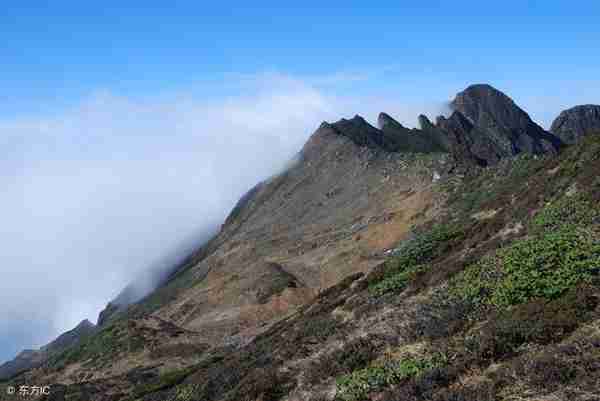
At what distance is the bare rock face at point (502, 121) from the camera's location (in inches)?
6836

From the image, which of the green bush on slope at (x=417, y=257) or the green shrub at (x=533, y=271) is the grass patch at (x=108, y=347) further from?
the green shrub at (x=533, y=271)

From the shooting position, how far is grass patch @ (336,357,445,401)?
1730 centimetres

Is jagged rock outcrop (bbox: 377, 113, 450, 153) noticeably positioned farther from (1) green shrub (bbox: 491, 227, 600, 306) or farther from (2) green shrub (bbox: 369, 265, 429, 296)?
(1) green shrub (bbox: 491, 227, 600, 306)

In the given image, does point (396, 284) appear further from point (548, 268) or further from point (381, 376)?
point (381, 376)

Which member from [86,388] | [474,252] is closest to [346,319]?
[474,252]

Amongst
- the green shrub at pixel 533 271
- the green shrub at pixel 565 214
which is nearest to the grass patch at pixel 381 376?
the green shrub at pixel 533 271

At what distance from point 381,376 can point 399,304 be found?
7.49 meters

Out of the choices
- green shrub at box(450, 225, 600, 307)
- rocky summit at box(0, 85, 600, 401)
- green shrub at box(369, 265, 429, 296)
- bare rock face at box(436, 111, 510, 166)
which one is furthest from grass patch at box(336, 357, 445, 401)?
bare rock face at box(436, 111, 510, 166)

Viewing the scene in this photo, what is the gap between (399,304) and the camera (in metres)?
25.2

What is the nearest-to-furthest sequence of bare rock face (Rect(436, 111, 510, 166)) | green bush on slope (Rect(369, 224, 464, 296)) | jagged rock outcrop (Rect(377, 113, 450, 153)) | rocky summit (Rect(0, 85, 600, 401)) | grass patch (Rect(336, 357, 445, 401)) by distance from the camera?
rocky summit (Rect(0, 85, 600, 401)) → grass patch (Rect(336, 357, 445, 401)) → green bush on slope (Rect(369, 224, 464, 296)) → jagged rock outcrop (Rect(377, 113, 450, 153)) → bare rock face (Rect(436, 111, 510, 166))

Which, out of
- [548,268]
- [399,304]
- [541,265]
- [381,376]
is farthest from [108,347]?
[548,268]

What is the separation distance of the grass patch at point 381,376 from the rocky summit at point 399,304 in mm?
43

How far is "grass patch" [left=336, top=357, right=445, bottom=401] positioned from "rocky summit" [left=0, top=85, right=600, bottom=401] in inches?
1.7

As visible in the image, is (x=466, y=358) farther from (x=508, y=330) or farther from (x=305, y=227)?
(x=305, y=227)
